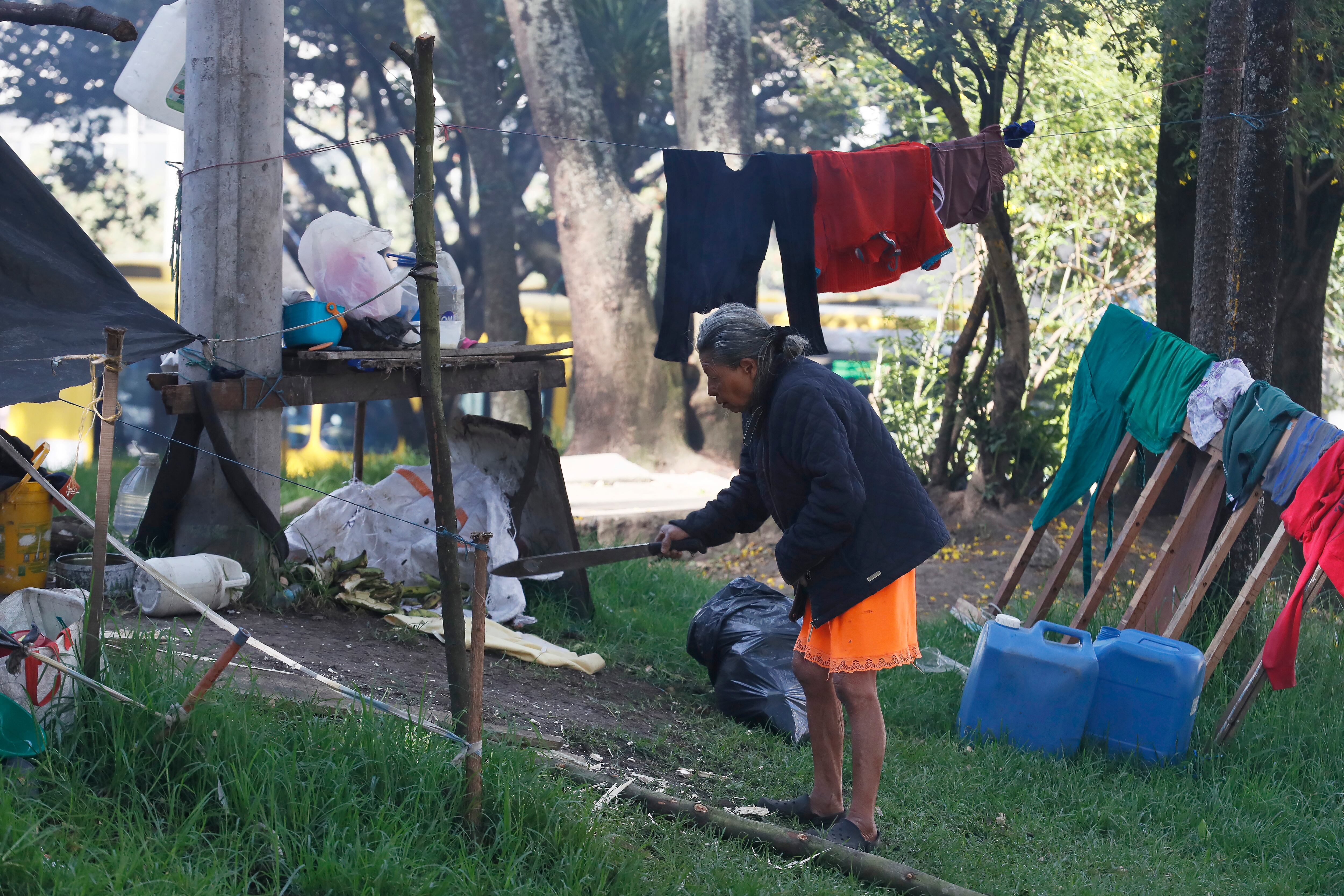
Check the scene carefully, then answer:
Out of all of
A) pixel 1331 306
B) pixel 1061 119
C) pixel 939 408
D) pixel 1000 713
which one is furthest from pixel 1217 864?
pixel 1331 306

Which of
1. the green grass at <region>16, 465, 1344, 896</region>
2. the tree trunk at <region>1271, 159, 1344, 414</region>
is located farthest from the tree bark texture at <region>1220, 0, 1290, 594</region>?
Answer: the tree trunk at <region>1271, 159, 1344, 414</region>

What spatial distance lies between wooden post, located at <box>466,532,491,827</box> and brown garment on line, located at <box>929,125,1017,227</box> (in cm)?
396

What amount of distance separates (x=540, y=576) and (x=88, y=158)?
15.4 meters

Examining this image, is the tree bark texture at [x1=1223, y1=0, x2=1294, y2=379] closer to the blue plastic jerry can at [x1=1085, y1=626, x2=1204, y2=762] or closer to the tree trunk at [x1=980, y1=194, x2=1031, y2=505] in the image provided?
the blue plastic jerry can at [x1=1085, y1=626, x2=1204, y2=762]

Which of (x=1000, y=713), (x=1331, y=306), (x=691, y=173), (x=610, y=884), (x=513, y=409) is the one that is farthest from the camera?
(x=513, y=409)

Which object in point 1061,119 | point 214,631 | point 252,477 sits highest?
point 1061,119

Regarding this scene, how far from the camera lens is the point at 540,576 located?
6016mm

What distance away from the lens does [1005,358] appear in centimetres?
927

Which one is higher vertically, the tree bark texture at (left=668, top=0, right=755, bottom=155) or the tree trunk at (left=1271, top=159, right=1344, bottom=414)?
the tree bark texture at (left=668, top=0, right=755, bottom=155)

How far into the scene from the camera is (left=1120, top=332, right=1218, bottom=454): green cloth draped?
5461mm

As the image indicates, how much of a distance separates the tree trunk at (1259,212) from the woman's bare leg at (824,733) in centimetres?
333

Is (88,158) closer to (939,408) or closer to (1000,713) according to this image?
(939,408)

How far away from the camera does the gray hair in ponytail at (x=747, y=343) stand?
352cm

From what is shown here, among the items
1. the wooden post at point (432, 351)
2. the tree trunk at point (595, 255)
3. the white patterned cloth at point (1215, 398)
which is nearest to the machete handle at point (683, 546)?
the wooden post at point (432, 351)
